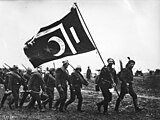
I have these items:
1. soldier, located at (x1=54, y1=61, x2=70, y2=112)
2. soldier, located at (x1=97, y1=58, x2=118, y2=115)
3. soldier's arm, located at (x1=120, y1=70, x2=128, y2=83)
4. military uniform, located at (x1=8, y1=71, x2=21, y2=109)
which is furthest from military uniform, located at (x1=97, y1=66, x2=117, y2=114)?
military uniform, located at (x1=8, y1=71, x2=21, y2=109)

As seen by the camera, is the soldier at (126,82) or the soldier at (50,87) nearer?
the soldier at (126,82)

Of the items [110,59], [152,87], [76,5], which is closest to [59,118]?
[110,59]

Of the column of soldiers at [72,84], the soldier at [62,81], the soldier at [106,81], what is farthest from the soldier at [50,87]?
the soldier at [106,81]

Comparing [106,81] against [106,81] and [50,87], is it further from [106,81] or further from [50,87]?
[50,87]

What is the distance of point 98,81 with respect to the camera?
12.2 m

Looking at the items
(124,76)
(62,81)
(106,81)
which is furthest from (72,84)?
(124,76)

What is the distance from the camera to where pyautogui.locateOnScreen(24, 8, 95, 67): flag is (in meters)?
11.6

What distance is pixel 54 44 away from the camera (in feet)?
38.3

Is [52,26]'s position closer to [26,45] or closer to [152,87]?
[26,45]

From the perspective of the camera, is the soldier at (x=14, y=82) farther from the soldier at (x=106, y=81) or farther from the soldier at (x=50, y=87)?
the soldier at (x=106, y=81)

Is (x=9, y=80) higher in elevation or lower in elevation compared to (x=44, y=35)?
lower

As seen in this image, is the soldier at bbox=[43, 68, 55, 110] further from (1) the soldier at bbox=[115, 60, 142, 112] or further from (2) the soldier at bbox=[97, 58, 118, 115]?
(1) the soldier at bbox=[115, 60, 142, 112]

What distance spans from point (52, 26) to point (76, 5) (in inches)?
49.7

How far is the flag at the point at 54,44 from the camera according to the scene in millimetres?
11633
